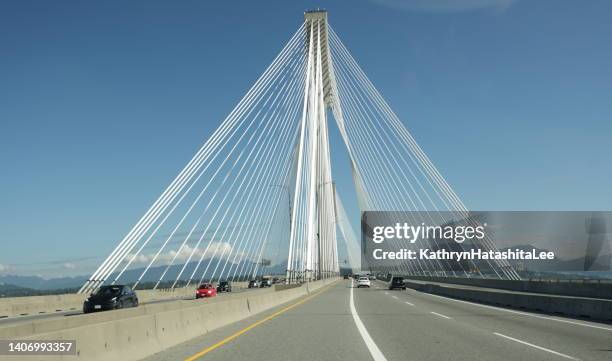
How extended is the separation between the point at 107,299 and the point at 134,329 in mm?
17115

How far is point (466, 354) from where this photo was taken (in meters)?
10.8

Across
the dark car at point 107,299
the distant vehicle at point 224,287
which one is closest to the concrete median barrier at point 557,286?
the distant vehicle at point 224,287

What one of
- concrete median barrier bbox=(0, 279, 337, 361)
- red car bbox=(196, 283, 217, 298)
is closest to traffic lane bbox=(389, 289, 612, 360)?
concrete median barrier bbox=(0, 279, 337, 361)

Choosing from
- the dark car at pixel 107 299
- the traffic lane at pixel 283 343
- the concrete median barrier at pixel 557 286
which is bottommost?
the traffic lane at pixel 283 343

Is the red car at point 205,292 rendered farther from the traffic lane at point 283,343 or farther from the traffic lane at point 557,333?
the traffic lane at point 283,343

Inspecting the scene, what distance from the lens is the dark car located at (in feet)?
85.8

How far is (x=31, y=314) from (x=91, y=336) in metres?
24.5

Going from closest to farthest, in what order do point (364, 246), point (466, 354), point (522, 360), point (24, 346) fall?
point (24, 346), point (522, 360), point (466, 354), point (364, 246)

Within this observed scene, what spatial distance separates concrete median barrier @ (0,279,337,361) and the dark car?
15.2 feet

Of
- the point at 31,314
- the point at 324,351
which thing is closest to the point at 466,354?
the point at 324,351

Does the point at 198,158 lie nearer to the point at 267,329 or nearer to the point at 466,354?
the point at 267,329

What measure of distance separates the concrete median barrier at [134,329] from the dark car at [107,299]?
4639 mm

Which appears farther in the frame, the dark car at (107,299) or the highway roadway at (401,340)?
the dark car at (107,299)

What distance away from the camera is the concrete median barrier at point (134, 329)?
7951mm
